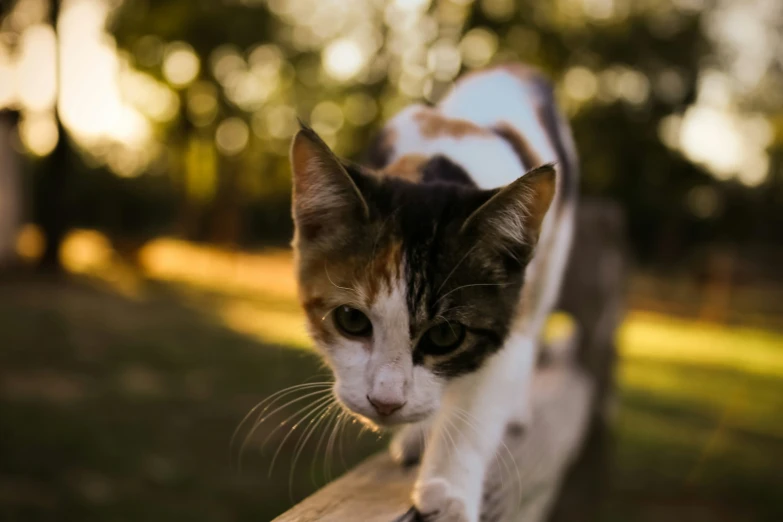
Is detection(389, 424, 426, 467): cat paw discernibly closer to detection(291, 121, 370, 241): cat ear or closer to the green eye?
the green eye

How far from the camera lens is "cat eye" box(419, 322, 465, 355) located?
147 cm

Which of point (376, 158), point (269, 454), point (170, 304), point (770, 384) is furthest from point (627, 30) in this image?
point (376, 158)

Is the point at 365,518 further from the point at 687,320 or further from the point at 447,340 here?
the point at 687,320

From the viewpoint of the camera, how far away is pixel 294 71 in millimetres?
17078

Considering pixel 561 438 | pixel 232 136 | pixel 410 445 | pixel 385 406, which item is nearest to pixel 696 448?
pixel 561 438

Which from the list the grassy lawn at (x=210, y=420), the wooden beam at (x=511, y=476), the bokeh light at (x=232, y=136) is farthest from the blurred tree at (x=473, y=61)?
the wooden beam at (x=511, y=476)

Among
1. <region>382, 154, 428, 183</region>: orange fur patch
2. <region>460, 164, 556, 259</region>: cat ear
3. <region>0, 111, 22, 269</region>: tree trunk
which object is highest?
<region>382, 154, 428, 183</region>: orange fur patch

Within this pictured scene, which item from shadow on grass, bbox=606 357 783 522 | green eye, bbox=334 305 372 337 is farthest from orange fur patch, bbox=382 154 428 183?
shadow on grass, bbox=606 357 783 522

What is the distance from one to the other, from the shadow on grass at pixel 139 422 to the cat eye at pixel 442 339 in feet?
2.02

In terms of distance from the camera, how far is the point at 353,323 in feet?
4.93

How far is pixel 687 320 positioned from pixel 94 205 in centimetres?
1238

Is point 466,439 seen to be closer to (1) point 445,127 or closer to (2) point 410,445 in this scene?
(2) point 410,445

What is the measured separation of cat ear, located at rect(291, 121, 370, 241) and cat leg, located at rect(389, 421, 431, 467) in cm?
53

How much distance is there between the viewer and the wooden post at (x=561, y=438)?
4.52 ft
